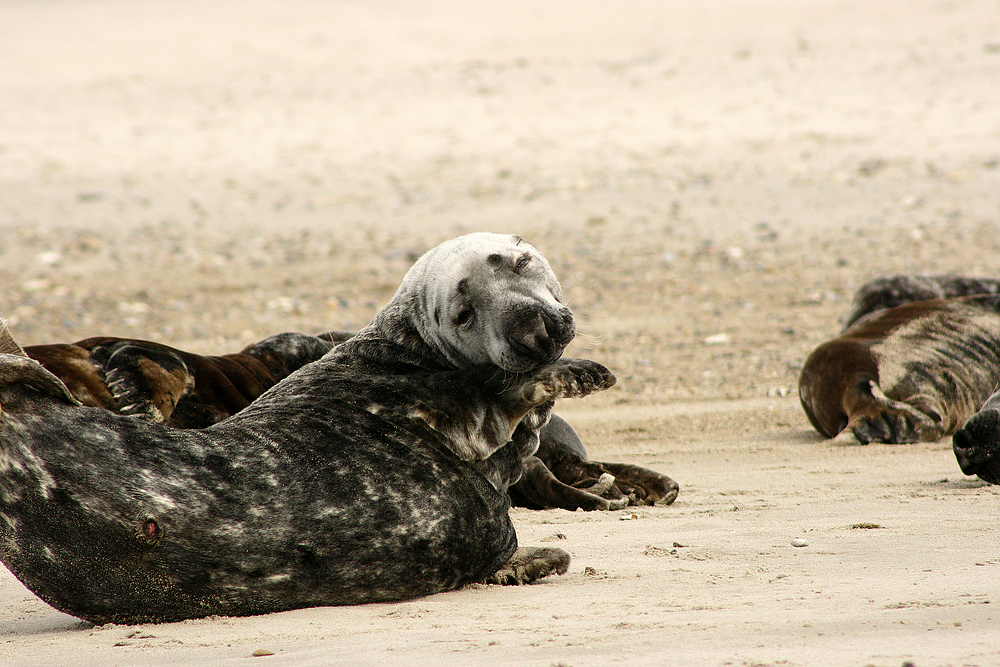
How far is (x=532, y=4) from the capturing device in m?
29.0

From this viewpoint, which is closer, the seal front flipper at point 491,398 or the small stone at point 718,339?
the seal front flipper at point 491,398

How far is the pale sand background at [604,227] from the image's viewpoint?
3.30 metres

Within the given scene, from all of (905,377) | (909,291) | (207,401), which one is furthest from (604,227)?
(207,401)

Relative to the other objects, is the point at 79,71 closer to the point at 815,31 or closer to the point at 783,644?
the point at 815,31

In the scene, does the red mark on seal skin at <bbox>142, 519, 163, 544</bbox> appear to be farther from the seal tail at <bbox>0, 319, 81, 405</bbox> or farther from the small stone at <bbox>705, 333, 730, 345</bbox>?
the small stone at <bbox>705, 333, 730, 345</bbox>

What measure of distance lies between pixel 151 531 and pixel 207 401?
3.26m

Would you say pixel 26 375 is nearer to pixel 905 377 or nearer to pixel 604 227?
pixel 905 377

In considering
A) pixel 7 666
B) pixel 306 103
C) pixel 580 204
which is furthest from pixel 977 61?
pixel 7 666

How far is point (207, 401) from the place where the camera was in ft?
20.9

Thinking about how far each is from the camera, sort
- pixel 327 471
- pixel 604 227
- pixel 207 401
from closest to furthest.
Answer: pixel 327 471 → pixel 207 401 → pixel 604 227

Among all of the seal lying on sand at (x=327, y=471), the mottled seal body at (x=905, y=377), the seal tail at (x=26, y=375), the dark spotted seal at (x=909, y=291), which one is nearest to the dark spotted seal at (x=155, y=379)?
the seal lying on sand at (x=327, y=471)

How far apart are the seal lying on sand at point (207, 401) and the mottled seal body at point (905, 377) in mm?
2059

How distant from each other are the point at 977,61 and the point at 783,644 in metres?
20.0

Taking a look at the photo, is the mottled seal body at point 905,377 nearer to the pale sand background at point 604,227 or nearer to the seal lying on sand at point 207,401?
the pale sand background at point 604,227
